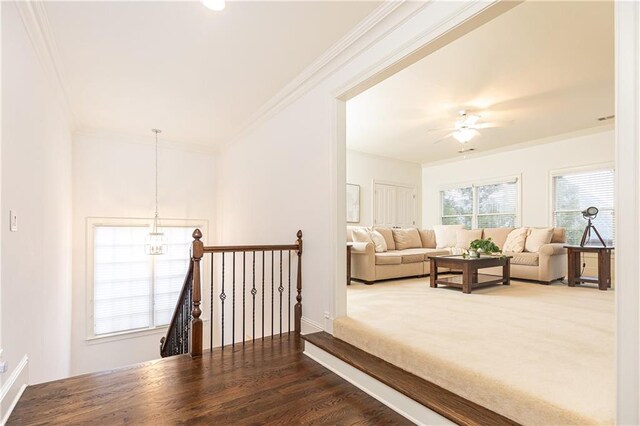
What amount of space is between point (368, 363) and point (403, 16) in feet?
8.00

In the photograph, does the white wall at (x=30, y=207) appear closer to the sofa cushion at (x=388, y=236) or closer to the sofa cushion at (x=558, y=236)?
the sofa cushion at (x=388, y=236)

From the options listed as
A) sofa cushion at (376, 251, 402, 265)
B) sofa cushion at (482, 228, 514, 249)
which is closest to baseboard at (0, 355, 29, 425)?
sofa cushion at (376, 251, 402, 265)

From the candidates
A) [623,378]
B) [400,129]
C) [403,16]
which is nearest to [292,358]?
[623,378]

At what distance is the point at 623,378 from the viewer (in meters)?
1.27

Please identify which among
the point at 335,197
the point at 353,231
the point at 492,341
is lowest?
the point at 492,341

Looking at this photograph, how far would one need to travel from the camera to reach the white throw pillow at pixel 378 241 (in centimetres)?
518

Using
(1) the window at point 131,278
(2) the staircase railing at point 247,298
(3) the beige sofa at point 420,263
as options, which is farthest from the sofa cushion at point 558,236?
(1) the window at point 131,278

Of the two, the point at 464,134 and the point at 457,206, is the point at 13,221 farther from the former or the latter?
the point at 457,206

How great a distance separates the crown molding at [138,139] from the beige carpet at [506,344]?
13.3ft

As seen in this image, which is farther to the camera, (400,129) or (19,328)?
(400,129)

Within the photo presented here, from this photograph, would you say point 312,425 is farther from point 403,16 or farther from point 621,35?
point 403,16

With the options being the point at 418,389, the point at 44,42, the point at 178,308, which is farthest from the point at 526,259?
the point at 44,42

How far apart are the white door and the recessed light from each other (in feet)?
17.1

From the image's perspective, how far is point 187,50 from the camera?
2.89 meters
